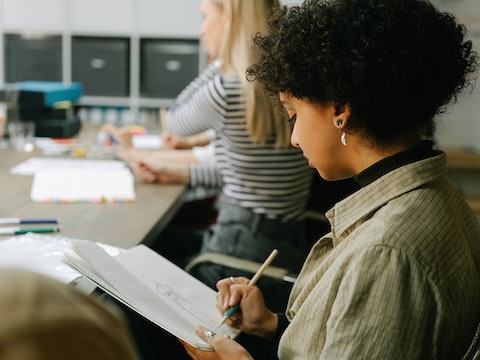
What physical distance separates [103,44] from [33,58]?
45cm

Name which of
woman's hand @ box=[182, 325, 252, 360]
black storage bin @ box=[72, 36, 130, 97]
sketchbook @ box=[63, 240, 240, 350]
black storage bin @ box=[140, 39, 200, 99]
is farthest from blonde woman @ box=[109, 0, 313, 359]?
black storage bin @ box=[72, 36, 130, 97]

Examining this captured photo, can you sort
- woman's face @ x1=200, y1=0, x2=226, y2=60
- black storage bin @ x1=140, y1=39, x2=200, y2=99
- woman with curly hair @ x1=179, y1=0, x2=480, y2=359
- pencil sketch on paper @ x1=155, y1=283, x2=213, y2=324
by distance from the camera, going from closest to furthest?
1. woman with curly hair @ x1=179, y1=0, x2=480, y2=359
2. pencil sketch on paper @ x1=155, y1=283, x2=213, y2=324
3. woman's face @ x1=200, y1=0, x2=226, y2=60
4. black storage bin @ x1=140, y1=39, x2=200, y2=99

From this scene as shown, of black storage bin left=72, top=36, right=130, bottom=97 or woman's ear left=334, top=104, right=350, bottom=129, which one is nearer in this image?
woman's ear left=334, top=104, right=350, bottom=129

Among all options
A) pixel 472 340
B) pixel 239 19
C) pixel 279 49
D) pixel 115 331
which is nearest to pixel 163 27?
pixel 239 19

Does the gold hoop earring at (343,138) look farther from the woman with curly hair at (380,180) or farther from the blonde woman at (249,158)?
the blonde woman at (249,158)

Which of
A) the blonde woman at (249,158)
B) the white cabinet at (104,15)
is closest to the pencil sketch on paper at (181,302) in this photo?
the blonde woman at (249,158)

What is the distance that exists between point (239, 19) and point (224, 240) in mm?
654

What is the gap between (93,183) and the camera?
178 cm

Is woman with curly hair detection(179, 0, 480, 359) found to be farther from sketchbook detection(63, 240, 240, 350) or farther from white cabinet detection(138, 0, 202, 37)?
white cabinet detection(138, 0, 202, 37)

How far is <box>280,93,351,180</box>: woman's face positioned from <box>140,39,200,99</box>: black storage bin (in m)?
2.75

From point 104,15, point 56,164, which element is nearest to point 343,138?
point 56,164

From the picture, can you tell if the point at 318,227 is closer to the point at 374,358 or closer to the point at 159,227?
the point at 159,227

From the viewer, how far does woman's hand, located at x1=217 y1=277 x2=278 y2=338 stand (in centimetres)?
117

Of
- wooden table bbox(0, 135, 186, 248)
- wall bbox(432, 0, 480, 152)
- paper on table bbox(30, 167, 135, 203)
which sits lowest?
wooden table bbox(0, 135, 186, 248)
